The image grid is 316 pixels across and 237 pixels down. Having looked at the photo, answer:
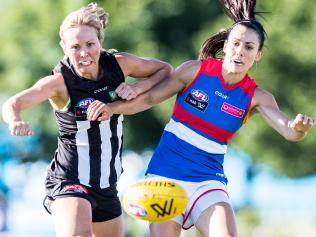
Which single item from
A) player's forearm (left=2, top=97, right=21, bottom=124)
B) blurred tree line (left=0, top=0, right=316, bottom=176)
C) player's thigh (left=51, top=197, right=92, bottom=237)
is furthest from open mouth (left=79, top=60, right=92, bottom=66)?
blurred tree line (left=0, top=0, right=316, bottom=176)

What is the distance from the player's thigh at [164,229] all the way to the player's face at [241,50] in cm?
123

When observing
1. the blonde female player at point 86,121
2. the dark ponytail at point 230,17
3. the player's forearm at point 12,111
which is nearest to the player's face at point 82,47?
the blonde female player at point 86,121

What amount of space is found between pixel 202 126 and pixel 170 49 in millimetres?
16390

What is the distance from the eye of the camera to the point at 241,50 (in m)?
8.32

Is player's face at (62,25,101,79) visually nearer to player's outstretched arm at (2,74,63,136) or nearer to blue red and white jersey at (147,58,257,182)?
player's outstretched arm at (2,74,63,136)

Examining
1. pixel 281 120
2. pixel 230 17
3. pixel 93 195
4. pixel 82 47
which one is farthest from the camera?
pixel 230 17

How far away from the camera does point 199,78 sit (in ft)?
27.9

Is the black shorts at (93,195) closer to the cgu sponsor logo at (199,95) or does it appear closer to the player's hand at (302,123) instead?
the cgu sponsor logo at (199,95)

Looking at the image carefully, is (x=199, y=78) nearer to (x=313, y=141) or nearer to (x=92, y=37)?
(x=92, y=37)

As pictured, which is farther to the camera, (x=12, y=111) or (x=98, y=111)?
(x=98, y=111)

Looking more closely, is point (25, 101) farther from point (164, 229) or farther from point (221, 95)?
point (221, 95)

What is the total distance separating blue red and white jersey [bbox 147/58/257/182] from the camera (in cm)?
841

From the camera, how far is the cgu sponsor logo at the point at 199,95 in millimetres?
8453

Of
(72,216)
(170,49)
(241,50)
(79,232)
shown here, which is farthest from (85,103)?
(170,49)
